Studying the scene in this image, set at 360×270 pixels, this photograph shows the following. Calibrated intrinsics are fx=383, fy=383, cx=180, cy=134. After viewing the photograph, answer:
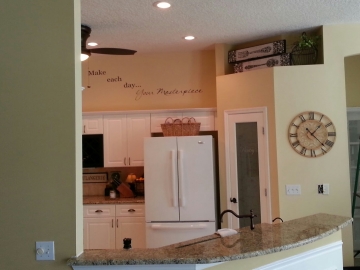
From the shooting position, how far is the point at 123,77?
5.72 metres

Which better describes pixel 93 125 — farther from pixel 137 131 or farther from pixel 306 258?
pixel 306 258

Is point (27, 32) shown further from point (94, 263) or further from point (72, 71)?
point (94, 263)

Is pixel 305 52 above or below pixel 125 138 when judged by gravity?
above

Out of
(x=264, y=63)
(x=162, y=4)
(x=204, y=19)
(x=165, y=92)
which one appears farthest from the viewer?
(x=165, y=92)

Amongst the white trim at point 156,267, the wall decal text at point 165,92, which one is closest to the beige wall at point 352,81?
the wall decal text at point 165,92

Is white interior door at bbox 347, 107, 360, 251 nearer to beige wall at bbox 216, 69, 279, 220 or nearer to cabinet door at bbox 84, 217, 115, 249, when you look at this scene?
beige wall at bbox 216, 69, 279, 220

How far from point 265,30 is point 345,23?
91cm

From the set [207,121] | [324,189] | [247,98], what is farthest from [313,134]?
[207,121]

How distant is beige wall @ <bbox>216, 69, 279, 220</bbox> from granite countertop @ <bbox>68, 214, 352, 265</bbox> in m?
1.83

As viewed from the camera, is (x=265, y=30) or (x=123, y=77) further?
(x=123, y=77)

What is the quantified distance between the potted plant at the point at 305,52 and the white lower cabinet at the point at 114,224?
9.02ft

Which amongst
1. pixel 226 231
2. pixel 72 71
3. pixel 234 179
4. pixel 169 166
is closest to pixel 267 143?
pixel 234 179

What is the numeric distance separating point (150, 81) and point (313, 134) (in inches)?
97.1

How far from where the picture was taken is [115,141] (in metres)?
5.44
